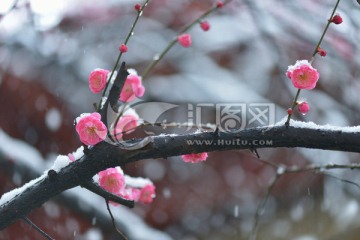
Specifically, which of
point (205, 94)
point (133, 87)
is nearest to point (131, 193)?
point (133, 87)

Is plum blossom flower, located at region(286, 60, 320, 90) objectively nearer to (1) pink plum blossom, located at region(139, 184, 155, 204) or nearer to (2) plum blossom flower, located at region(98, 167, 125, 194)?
(2) plum blossom flower, located at region(98, 167, 125, 194)

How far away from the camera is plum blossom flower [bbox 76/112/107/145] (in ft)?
2.10

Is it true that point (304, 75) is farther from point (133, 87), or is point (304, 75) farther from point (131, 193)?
point (131, 193)

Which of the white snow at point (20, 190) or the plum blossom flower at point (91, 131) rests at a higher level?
the plum blossom flower at point (91, 131)

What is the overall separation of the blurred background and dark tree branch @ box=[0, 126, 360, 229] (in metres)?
1.67

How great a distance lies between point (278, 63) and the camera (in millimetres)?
2988

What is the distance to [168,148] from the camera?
62cm

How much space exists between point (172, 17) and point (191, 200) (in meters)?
1.18

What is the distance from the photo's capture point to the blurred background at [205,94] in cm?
262

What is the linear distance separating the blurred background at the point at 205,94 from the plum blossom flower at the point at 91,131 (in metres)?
1.75

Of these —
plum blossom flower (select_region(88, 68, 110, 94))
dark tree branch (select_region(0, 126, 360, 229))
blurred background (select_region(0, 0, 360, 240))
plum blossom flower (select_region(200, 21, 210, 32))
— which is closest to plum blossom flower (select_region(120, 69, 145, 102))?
plum blossom flower (select_region(88, 68, 110, 94))

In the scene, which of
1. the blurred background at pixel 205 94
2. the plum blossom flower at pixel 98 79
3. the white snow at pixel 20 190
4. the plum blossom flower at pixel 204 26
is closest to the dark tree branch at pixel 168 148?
the white snow at pixel 20 190

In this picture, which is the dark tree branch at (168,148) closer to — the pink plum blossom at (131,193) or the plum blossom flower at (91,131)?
the plum blossom flower at (91,131)

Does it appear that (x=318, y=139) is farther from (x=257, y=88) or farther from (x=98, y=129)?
(x=257, y=88)
